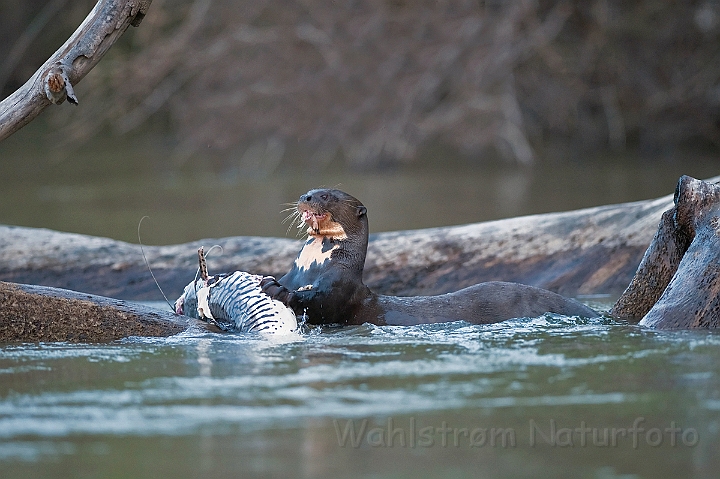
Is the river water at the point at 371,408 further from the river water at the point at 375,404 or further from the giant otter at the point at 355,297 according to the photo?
the giant otter at the point at 355,297

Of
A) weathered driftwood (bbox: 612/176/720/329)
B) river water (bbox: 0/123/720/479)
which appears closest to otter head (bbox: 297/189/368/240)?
river water (bbox: 0/123/720/479)

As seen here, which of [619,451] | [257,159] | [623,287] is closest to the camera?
[619,451]

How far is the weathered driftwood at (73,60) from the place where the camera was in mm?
4094

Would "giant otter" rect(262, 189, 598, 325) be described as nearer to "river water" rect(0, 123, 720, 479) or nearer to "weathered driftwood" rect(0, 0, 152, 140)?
"river water" rect(0, 123, 720, 479)

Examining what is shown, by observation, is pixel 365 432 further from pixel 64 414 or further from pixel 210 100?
pixel 210 100

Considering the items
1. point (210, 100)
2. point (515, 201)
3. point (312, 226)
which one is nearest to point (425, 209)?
point (515, 201)

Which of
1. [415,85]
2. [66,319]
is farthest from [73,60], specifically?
[415,85]

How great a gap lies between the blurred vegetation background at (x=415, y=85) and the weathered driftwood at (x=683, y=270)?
581 cm

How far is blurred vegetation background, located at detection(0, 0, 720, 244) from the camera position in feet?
37.4

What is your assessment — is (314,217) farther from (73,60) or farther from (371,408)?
(371,408)

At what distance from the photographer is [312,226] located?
14.8 feet

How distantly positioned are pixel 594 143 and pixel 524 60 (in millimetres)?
1928

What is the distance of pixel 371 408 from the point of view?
2.74 meters

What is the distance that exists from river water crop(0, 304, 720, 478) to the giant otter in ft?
1.41
